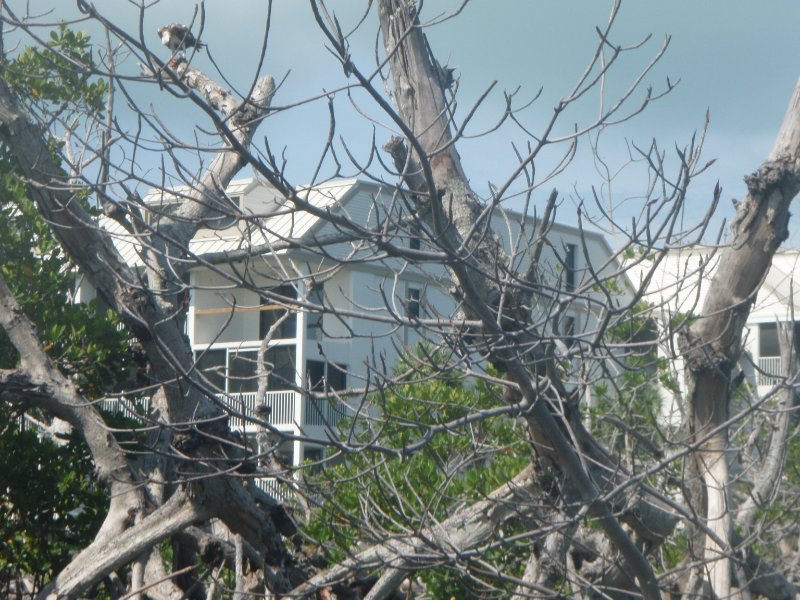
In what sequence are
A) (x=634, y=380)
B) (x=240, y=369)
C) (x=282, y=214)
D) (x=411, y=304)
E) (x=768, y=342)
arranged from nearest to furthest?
(x=282, y=214) < (x=411, y=304) < (x=634, y=380) < (x=240, y=369) < (x=768, y=342)

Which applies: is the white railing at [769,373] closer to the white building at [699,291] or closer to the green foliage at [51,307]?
the white building at [699,291]

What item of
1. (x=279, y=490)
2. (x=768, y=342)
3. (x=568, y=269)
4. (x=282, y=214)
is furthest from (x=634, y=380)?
(x=768, y=342)

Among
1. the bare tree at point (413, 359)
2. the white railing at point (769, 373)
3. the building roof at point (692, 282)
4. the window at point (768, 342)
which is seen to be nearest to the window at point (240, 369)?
the bare tree at point (413, 359)

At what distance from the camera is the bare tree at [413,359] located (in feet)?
11.5

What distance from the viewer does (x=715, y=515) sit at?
486 cm

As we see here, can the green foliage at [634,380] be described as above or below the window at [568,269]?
below

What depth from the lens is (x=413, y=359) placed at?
4547 mm

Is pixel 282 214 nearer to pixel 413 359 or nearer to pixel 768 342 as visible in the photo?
pixel 413 359

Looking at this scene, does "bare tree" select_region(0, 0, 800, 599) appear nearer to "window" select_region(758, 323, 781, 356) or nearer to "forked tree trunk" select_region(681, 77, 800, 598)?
"forked tree trunk" select_region(681, 77, 800, 598)

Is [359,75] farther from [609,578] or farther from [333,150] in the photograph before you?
[609,578]

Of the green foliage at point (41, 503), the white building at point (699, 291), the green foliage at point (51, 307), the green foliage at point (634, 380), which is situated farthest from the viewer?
the green foliage at point (51, 307)

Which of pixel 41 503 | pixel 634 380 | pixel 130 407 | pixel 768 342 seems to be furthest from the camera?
pixel 768 342

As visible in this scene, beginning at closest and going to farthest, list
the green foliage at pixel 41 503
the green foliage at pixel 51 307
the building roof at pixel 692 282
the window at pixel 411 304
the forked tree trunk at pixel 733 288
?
the window at pixel 411 304
the building roof at pixel 692 282
the forked tree trunk at pixel 733 288
the green foliage at pixel 41 503
the green foliage at pixel 51 307

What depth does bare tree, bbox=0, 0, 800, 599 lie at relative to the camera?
3.49 metres
